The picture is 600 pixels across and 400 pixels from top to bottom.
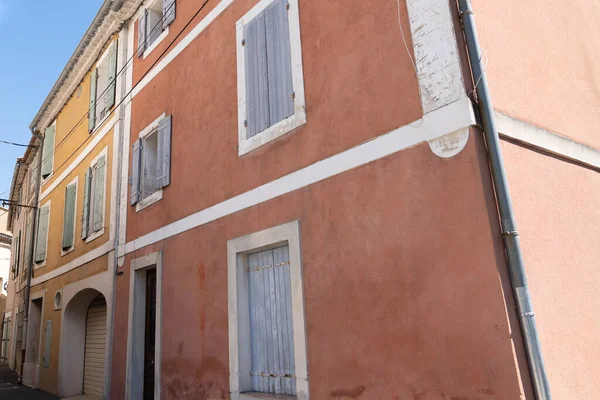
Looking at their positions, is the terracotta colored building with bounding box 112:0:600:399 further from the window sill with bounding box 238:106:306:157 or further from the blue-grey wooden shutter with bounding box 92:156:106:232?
the blue-grey wooden shutter with bounding box 92:156:106:232

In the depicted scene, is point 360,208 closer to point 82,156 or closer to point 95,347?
point 95,347

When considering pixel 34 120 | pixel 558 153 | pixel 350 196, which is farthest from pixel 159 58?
pixel 34 120

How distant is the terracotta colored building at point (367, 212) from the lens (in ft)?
11.7

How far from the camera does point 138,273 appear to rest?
820 cm

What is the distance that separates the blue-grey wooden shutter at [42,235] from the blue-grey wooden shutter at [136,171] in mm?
6233

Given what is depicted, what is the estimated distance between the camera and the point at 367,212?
14.2 ft

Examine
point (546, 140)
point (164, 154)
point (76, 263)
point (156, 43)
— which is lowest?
point (546, 140)

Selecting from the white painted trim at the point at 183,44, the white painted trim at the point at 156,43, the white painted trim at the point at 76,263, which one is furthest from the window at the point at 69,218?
the white painted trim at the point at 156,43

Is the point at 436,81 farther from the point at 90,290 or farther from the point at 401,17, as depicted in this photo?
the point at 90,290

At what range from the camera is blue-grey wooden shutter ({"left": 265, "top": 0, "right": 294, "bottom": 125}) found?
5.54 metres

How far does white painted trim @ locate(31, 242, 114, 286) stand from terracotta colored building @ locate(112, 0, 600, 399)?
274cm

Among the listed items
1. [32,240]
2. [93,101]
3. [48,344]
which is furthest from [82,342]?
[93,101]

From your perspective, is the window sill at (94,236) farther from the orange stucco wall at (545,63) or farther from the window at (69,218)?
the orange stucco wall at (545,63)

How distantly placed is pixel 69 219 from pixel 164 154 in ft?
17.4
